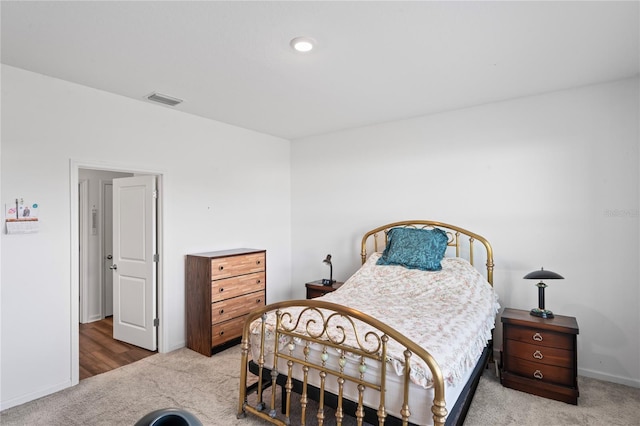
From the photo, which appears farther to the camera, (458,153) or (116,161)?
(458,153)

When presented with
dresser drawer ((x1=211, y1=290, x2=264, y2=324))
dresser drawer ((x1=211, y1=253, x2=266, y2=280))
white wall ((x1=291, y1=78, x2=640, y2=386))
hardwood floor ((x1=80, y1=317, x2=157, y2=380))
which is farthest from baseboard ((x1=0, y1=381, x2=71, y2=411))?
white wall ((x1=291, y1=78, x2=640, y2=386))

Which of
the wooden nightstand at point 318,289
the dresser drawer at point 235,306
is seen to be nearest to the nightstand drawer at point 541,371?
the wooden nightstand at point 318,289

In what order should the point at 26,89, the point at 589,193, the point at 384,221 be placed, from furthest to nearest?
the point at 384,221 < the point at 589,193 < the point at 26,89

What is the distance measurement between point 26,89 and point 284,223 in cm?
331

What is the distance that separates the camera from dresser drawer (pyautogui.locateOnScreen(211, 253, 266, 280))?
3.73 meters

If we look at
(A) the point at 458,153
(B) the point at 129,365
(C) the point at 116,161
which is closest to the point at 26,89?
(C) the point at 116,161

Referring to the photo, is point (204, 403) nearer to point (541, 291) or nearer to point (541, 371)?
point (541, 371)

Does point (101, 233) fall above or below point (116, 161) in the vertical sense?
below

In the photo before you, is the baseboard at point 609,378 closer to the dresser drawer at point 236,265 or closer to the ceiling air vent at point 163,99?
the dresser drawer at point 236,265

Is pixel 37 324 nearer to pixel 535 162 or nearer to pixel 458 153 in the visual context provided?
pixel 458 153

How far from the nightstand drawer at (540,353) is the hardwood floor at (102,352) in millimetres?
3618

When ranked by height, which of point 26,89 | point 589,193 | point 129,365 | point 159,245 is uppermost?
point 26,89

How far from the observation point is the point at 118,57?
8.33 ft

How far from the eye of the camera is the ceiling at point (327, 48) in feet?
6.49
